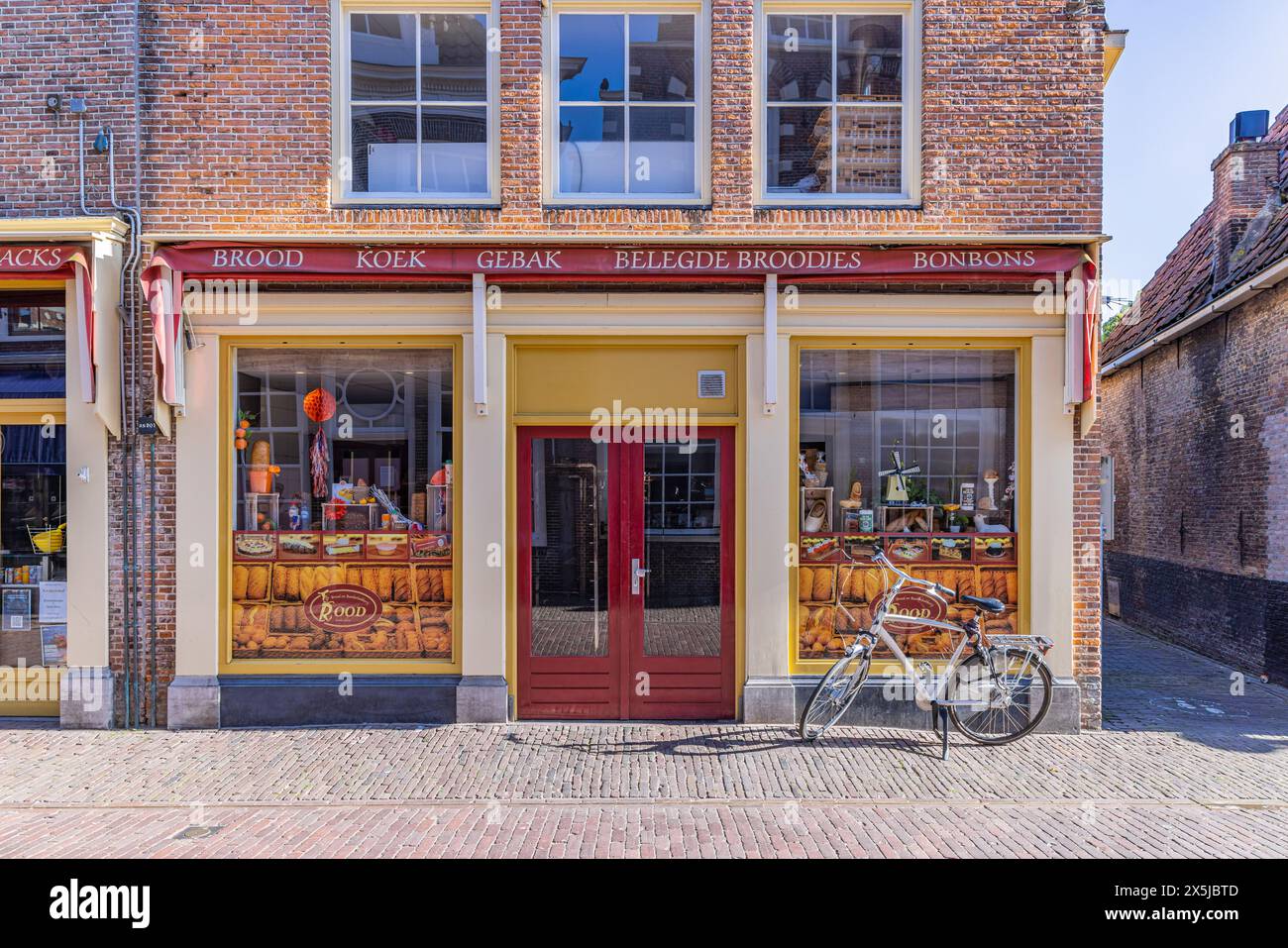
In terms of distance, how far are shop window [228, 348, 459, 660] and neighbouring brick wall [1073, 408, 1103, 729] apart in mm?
5596

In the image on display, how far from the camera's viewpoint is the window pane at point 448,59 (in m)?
7.75

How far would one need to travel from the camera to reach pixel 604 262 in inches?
287

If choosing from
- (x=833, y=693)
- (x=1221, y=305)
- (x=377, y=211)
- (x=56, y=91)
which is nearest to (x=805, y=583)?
(x=833, y=693)

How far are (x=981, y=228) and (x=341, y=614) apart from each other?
22.1ft

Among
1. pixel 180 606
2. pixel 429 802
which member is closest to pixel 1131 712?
pixel 429 802

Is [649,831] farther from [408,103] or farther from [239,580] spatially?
[408,103]

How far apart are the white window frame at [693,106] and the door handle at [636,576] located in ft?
10.7

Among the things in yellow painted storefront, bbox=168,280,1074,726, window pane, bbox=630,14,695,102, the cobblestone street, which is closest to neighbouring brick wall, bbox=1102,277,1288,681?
the cobblestone street

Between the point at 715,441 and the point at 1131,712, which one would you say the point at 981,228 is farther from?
the point at 1131,712

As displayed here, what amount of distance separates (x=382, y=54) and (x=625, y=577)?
210 inches

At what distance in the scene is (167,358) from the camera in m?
7.21

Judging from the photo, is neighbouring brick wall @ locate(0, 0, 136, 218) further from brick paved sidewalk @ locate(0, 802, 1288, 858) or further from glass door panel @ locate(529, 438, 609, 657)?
brick paved sidewalk @ locate(0, 802, 1288, 858)

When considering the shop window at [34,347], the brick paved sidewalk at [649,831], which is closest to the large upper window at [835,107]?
the brick paved sidewalk at [649,831]

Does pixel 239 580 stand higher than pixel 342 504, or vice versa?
pixel 342 504
